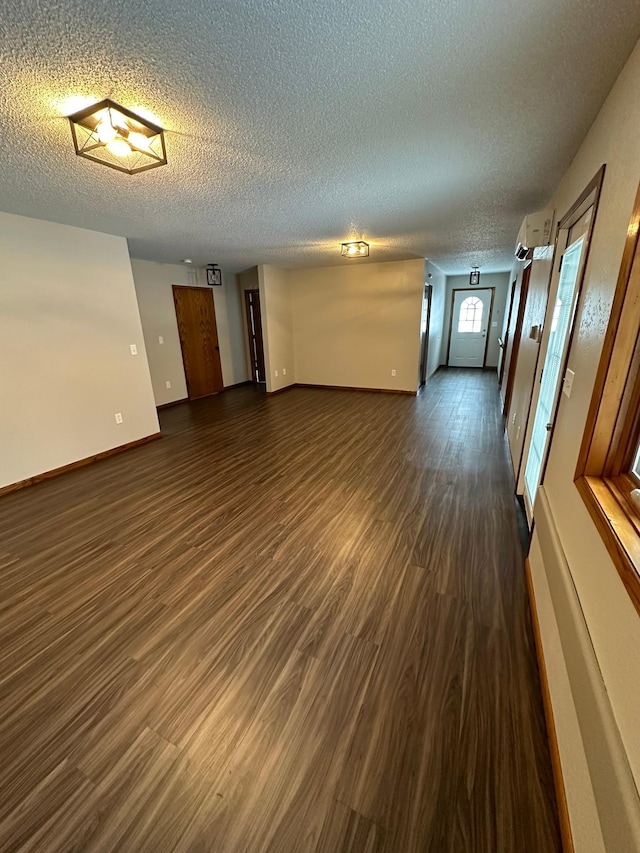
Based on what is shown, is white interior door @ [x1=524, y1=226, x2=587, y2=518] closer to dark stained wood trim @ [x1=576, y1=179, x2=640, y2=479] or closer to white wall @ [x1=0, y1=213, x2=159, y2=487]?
dark stained wood trim @ [x1=576, y1=179, x2=640, y2=479]

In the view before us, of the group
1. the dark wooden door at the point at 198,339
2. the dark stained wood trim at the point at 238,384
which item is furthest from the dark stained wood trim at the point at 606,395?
the dark stained wood trim at the point at 238,384

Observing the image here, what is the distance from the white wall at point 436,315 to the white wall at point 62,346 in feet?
17.2

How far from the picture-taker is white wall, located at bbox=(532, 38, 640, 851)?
0.83 metres

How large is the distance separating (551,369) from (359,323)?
182 inches

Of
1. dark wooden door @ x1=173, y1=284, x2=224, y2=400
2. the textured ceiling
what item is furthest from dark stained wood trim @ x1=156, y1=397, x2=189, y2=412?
the textured ceiling

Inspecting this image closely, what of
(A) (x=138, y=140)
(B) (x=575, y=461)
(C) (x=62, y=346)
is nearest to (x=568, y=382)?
(B) (x=575, y=461)

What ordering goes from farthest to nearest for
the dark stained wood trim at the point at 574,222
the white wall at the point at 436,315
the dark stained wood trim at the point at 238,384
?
1. the dark stained wood trim at the point at 238,384
2. the white wall at the point at 436,315
3. the dark stained wood trim at the point at 574,222

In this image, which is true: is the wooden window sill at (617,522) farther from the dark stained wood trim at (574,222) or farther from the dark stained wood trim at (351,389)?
the dark stained wood trim at (351,389)

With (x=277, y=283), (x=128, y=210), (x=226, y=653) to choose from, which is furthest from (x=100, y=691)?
(x=277, y=283)

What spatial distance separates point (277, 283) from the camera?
652 cm

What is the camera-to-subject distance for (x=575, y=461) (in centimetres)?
139

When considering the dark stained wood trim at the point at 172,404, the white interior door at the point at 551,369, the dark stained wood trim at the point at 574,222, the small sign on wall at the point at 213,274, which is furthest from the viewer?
the small sign on wall at the point at 213,274

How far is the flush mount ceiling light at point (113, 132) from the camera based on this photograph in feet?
5.14

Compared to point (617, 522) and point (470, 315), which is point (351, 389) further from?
point (617, 522)
